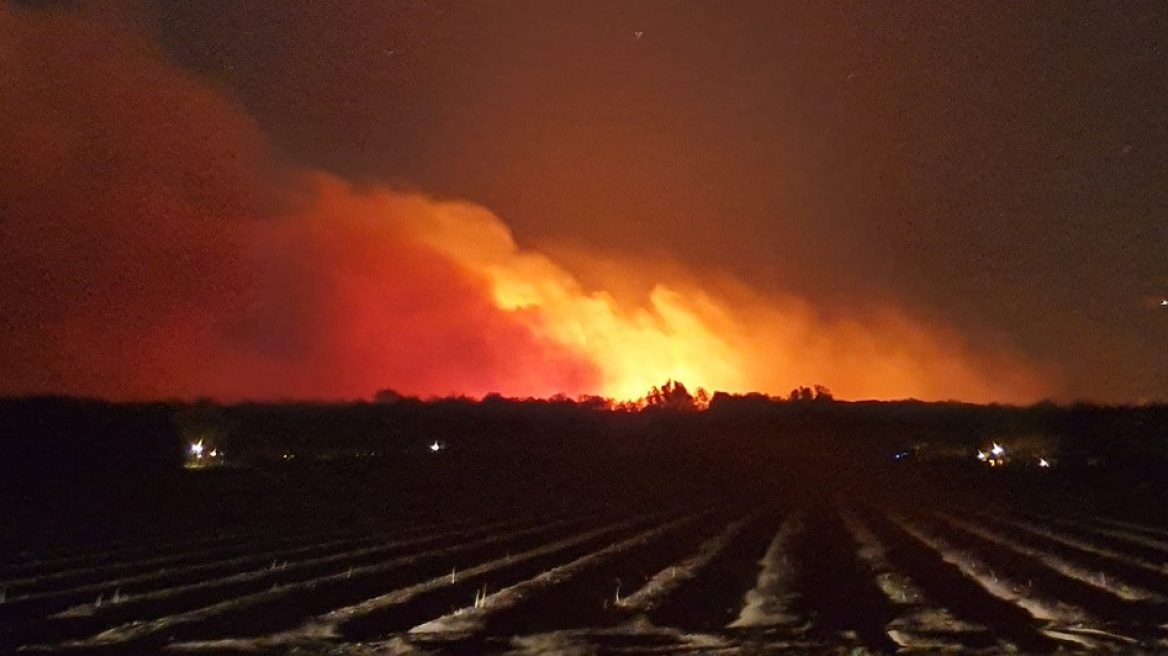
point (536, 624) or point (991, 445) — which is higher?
point (991, 445)

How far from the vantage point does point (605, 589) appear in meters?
18.4

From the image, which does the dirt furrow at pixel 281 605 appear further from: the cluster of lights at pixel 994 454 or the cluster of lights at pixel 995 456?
the cluster of lights at pixel 994 454

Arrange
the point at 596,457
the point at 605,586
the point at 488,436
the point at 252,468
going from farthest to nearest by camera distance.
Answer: the point at 488,436
the point at 596,457
the point at 252,468
the point at 605,586

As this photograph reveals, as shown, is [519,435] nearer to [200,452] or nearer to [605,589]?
[200,452]

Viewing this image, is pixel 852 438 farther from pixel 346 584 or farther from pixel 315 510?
pixel 346 584

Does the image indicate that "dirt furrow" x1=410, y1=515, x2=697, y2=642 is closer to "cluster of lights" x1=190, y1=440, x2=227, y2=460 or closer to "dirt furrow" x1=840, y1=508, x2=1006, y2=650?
"dirt furrow" x1=840, y1=508, x2=1006, y2=650

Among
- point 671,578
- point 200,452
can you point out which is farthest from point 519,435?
point 671,578

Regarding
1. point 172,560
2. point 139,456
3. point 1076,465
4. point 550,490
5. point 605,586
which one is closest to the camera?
point 605,586

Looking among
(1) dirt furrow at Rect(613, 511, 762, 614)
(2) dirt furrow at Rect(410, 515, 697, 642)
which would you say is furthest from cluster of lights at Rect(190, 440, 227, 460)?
(2) dirt furrow at Rect(410, 515, 697, 642)

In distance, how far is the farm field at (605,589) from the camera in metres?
13.6

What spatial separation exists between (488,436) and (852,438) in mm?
50773

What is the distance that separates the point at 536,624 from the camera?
14766mm

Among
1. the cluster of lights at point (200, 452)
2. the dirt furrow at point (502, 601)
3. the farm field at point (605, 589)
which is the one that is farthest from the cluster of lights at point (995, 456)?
the dirt furrow at point (502, 601)

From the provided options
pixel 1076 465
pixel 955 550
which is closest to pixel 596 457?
pixel 1076 465
